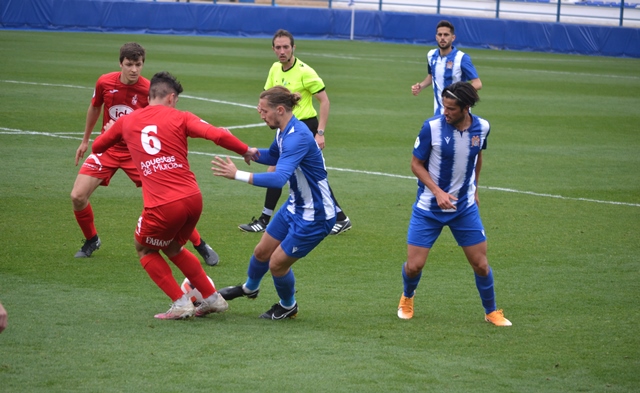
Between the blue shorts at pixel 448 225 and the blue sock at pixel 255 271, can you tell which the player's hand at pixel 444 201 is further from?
the blue sock at pixel 255 271

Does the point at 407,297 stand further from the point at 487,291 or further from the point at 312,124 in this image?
the point at 312,124

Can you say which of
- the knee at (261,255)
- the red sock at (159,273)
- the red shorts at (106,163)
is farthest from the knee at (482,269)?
the red shorts at (106,163)

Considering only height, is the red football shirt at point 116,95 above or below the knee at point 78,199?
above

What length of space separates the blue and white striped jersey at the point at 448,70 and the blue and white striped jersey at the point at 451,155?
18.7ft

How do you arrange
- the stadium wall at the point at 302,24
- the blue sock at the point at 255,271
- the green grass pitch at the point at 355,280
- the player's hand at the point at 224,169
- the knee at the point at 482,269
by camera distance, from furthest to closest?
the stadium wall at the point at 302,24 < the blue sock at the point at 255,271 < the knee at the point at 482,269 < the player's hand at the point at 224,169 < the green grass pitch at the point at 355,280

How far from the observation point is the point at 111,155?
28.3 feet

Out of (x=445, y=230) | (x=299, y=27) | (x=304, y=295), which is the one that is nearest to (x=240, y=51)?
(x=299, y=27)

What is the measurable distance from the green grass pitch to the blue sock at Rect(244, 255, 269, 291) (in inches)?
9.7

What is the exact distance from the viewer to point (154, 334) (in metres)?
6.27

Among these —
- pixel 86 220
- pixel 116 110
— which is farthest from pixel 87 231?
pixel 116 110

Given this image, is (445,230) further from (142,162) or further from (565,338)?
(142,162)

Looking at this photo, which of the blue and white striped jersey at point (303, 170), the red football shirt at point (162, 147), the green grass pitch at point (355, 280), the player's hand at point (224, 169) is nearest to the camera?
the green grass pitch at point (355, 280)

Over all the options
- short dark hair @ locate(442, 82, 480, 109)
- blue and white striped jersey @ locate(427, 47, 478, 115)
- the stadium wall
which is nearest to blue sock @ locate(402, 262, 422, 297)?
short dark hair @ locate(442, 82, 480, 109)

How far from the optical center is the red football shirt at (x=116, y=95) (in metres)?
8.88
